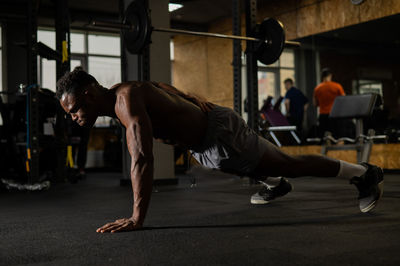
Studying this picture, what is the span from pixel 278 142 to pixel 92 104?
18.6ft

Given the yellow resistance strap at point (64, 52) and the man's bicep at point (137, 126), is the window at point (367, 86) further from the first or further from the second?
the man's bicep at point (137, 126)

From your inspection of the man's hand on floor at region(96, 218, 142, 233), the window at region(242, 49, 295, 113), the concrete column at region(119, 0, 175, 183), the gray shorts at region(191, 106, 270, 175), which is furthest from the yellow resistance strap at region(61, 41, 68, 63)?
the window at region(242, 49, 295, 113)

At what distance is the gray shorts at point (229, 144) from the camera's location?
198 cm

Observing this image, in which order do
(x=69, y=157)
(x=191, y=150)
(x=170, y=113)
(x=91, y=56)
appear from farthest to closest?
1. (x=91, y=56)
2. (x=69, y=157)
3. (x=191, y=150)
4. (x=170, y=113)

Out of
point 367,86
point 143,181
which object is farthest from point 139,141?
point 367,86

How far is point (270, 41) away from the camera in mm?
3473

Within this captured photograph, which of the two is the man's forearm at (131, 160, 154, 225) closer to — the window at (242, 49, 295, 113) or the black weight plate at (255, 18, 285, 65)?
the black weight plate at (255, 18, 285, 65)

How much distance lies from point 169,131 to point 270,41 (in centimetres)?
179

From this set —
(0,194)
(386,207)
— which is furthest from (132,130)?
(0,194)

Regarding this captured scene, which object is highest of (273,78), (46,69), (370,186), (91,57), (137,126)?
(91,57)

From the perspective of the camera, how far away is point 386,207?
8.02ft

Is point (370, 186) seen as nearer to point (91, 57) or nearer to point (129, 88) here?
point (129, 88)

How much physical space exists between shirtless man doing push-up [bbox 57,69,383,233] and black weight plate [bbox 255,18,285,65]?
1402 millimetres

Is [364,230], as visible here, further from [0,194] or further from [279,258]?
[0,194]
